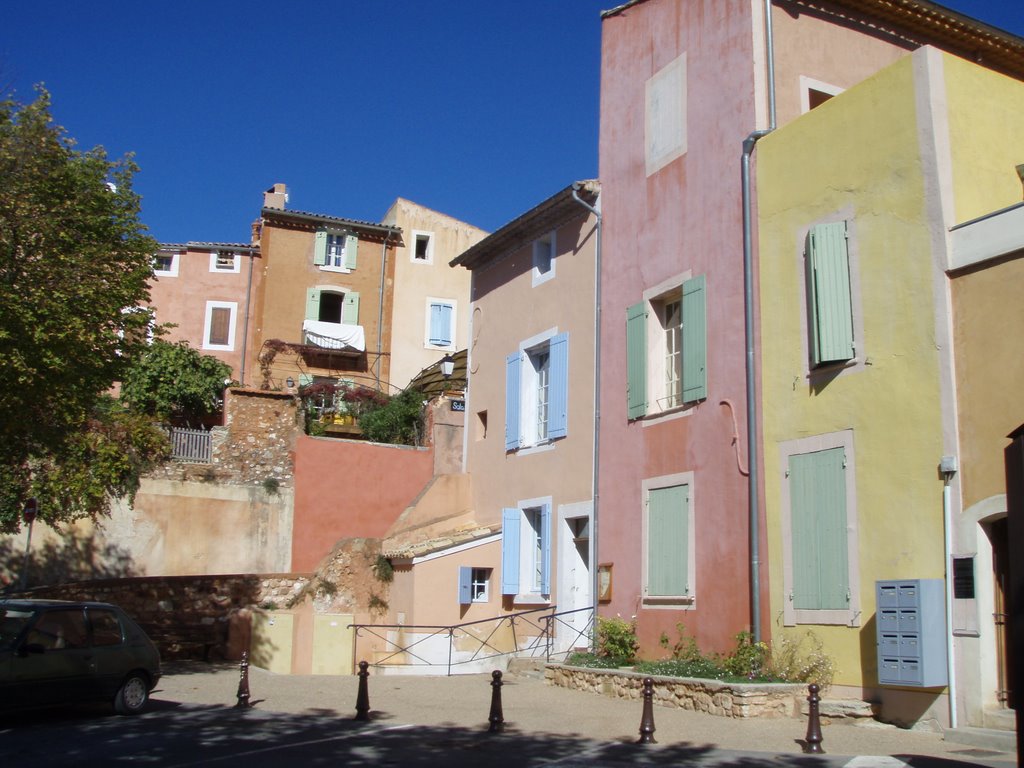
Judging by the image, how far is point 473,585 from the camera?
1848 centimetres

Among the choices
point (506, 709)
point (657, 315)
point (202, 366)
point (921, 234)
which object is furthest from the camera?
point (202, 366)

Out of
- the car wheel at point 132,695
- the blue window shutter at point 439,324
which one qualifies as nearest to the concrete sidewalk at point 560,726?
the car wheel at point 132,695

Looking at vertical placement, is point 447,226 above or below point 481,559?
above

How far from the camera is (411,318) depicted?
3422 cm

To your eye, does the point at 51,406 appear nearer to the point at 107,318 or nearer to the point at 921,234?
the point at 107,318

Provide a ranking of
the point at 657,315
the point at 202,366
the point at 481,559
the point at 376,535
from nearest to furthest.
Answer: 1. the point at 657,315
2. the point at 481,559
3. the point at 376,535
4. the point at 202,366

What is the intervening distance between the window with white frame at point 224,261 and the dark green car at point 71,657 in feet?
72.5

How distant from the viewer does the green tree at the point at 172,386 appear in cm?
2519

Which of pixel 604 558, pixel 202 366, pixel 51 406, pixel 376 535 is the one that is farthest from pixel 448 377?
pixel 51 406

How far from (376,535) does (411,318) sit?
1205 centimetres

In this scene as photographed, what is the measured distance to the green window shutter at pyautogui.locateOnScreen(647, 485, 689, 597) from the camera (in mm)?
14227

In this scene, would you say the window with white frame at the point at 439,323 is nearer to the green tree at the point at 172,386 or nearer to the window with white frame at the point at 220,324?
the window with white frame at the point at 220,324

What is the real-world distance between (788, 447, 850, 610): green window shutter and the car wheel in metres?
7.61

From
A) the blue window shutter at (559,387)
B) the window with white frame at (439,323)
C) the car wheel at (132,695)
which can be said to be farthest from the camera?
the window with white frame at (439,323)
